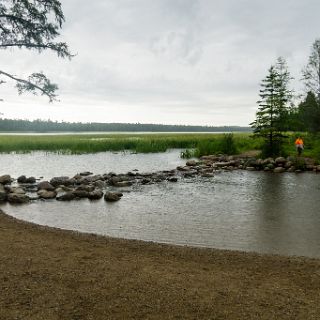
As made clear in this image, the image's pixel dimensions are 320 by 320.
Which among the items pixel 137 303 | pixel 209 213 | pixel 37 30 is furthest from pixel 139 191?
pixel 137 303

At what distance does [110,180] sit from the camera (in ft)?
87.8

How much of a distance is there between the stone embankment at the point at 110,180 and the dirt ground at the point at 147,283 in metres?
10.6

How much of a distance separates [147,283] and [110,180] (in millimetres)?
20029

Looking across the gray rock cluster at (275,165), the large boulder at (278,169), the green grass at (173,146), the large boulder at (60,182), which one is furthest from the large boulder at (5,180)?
the green grass at (173,146)

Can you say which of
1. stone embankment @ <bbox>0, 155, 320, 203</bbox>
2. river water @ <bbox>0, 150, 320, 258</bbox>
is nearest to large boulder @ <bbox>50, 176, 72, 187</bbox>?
stone embankment @ <bbox>0, 155, 320, 203</bbox>

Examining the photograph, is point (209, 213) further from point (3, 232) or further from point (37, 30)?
point (37, 30)

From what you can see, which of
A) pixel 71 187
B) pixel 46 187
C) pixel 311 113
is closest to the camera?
pixel 46 187

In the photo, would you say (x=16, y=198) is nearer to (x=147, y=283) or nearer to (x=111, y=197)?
(x=111, y=197)

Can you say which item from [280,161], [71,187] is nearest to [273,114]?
[280,161]

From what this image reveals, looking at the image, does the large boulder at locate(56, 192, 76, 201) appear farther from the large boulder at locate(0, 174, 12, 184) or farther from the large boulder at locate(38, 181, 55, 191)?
the large boulder at locate(0, 174, 12, 184)

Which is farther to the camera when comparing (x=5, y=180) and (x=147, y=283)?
(x=5, y=180)

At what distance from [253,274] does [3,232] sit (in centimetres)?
730

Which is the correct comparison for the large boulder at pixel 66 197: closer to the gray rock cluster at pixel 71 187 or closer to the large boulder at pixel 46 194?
the gray rock cluster at pixel 71 187

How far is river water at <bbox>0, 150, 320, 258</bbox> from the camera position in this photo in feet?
40.0
